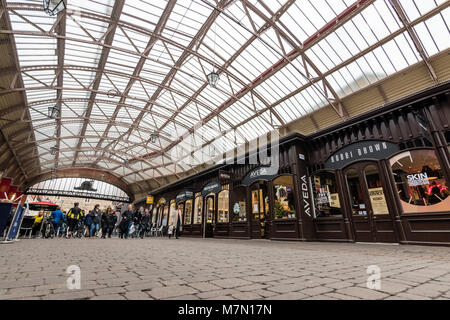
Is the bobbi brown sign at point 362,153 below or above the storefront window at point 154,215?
above

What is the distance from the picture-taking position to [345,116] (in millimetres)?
12984

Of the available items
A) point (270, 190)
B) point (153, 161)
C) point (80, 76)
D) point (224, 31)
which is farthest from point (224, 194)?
point (153, 161)

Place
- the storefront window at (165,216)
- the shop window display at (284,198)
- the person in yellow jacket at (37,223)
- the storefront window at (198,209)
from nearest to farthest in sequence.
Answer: the shop window display at (284,198)
the person in yellow jacket at (37,223)
the storefront window at (198,209)
the storefront window at (165,216)

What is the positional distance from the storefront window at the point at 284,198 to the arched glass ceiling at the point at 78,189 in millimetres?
34185

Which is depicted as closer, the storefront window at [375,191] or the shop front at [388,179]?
the shop front at [388,179]

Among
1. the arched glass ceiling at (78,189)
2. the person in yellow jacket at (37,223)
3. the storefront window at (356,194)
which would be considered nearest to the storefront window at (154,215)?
the person in yellow jacket at (37,223)

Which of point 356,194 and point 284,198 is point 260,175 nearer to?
point 284,198

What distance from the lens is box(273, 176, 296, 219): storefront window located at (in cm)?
955

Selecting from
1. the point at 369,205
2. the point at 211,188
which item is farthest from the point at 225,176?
the point at 369,205

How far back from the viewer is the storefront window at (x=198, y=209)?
→ 49.3 feet

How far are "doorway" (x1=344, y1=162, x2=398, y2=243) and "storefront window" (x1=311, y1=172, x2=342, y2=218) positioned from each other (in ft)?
1.74

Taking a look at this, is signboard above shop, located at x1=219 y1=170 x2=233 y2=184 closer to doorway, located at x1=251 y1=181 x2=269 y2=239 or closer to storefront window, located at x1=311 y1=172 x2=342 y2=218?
doorway, located at x1=251 y1=181 x2=269 y2=239

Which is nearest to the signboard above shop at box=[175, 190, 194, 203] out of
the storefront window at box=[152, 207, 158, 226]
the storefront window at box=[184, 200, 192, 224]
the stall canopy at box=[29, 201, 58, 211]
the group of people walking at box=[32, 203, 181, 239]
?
the storefront window at box=[184, 200, 192, 224]

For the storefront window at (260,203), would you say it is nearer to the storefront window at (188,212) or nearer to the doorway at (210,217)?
the doorway at (210,217)
